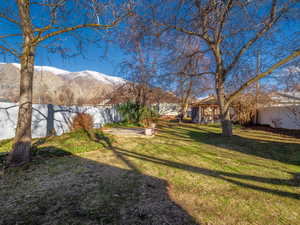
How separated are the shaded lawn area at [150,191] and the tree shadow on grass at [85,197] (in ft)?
0.04

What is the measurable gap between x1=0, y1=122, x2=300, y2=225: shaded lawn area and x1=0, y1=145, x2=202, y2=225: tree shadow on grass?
0.4 inches

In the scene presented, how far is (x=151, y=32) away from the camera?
6465 millimetres

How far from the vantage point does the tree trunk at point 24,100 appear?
2980 millimetres

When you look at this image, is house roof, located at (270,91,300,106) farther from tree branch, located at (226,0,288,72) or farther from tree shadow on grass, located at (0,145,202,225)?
tree shadow on grass, located at (0,145,202,225)

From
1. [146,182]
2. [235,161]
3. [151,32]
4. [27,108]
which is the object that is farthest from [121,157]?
[151,32]

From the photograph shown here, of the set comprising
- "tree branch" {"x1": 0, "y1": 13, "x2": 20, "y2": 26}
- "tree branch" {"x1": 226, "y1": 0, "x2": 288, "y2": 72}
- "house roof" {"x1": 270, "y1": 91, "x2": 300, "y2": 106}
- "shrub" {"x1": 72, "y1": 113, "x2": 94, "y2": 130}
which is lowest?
"shrub" {"x1": 72, "y1": 113, "x2": 94, "y2": 130}

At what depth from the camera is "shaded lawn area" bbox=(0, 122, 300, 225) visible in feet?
5.31

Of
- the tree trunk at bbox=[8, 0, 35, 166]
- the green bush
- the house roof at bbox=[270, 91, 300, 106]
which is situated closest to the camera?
the tree trunk at bbox=[8, 0, 35, 166]

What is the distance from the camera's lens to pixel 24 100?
10.1 feet

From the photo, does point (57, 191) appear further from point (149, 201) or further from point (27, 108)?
point (27, 108)

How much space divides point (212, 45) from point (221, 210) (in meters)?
7.31

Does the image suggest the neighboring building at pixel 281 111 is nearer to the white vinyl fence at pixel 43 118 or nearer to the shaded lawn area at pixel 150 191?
the shaded lawn area at pixel 150 191

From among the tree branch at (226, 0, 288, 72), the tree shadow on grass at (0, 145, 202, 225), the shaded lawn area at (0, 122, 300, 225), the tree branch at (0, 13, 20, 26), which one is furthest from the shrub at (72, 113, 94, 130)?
the tree branch at (226, 0, 288, 72)

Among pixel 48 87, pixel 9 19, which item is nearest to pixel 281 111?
pixel 9 19
